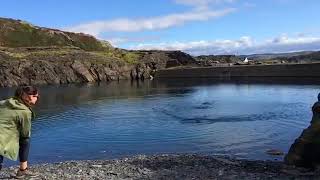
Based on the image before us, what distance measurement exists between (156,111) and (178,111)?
2.28 meters

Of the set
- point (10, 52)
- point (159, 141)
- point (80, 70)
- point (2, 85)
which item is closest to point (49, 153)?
point (159, 141)

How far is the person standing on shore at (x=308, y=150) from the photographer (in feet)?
59.3

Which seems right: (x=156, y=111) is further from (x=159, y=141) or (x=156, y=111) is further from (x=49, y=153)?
(x=49, y=153)

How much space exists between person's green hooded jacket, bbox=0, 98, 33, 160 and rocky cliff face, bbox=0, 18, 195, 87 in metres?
115

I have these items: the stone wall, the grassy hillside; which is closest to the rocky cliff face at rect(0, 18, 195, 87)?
the grassy hillside

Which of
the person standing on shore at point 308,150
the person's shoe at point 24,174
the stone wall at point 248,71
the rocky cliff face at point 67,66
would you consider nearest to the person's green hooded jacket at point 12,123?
the person's shoe at point 24,174

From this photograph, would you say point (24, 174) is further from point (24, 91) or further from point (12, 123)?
point (24, 91)

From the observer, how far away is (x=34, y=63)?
5226 inches

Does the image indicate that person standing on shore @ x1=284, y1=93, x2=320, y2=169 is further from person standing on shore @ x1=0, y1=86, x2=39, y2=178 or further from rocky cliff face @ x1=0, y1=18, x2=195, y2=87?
rocky cliff face @ x1=0, y1=18, x2=195, y2=87

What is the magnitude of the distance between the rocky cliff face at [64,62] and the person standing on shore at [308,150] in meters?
114

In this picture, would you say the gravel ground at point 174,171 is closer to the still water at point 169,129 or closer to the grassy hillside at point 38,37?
the still water at point 169,129

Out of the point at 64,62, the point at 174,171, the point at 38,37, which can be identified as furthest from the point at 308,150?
the point at 38,37

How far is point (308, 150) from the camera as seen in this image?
718 inches

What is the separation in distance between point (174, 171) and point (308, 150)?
469 centimetres
